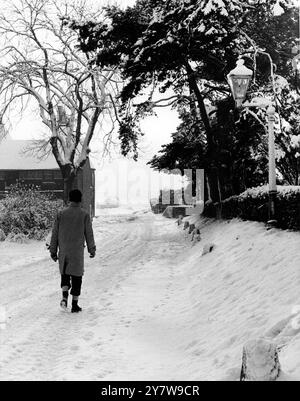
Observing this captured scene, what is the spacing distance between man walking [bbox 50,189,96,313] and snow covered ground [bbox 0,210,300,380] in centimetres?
42

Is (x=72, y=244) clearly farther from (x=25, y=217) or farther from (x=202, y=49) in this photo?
(x=25, y=217)

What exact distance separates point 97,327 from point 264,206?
249 inches

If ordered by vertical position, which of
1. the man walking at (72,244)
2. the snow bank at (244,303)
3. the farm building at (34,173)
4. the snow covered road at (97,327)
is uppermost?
the farm building at (34,173)

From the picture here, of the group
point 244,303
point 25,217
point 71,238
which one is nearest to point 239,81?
point 71,238

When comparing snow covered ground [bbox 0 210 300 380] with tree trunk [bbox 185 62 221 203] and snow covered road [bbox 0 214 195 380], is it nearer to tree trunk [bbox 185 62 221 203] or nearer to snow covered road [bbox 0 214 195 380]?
snow covered road [bbox 0 214 195 380]

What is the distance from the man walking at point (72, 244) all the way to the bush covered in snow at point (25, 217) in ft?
39.5

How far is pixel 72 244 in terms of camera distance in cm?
717

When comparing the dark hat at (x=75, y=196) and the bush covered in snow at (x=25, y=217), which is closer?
the dark hat at (x=75, y=196)

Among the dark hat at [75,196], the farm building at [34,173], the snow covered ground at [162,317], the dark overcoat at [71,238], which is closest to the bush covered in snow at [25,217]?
the snow covered ground at [162,317]

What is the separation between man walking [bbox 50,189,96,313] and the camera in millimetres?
7086

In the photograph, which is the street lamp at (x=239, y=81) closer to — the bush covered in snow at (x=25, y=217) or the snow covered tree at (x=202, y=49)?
the snow covered tree at (x=202, y=49)

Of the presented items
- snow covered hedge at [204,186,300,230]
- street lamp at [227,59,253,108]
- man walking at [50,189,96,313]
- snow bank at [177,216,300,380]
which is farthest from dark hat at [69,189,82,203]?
street lamp at [227,59,253,108]

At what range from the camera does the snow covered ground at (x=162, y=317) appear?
4.46 meters

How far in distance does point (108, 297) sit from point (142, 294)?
2.18 ft
